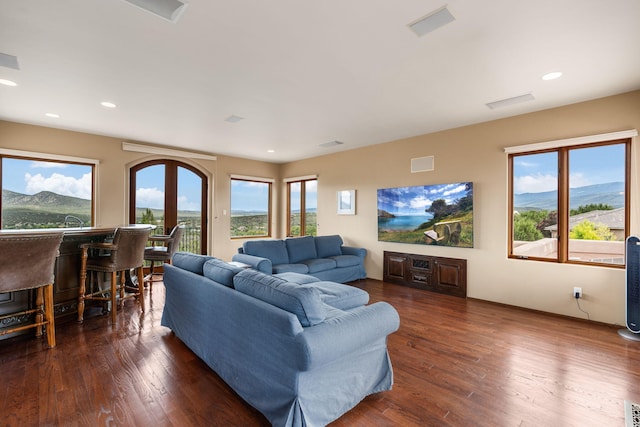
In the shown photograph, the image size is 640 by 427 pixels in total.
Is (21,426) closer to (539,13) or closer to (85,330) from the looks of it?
(85,330)

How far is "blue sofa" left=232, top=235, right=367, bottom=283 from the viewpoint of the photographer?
4.57 metres

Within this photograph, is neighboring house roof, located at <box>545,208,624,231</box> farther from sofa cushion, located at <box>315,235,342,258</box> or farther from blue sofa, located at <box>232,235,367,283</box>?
sofa cushion, located at <box>315,235,342,258</box>

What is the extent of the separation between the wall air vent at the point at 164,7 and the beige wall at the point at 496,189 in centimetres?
417

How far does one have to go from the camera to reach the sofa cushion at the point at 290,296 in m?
1.71

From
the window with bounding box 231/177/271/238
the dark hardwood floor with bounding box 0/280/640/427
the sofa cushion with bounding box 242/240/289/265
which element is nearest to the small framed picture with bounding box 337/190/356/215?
the sofa cushion with bounding box 242/240/289/265

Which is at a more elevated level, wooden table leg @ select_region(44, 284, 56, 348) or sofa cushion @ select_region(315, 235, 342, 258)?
sofa cushion @ select_region(315, 235, 342, 258)

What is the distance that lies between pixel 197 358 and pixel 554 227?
457 centimetres

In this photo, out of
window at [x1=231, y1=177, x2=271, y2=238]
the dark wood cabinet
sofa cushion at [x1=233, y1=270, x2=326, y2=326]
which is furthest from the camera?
window at [x1=231, y1=177, x2=271, y2=238]

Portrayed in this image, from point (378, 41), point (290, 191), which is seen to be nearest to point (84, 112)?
point (378, 41)

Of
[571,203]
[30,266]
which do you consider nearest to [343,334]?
[30,266]

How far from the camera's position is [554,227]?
3895 mm

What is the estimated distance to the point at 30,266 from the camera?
257 centimetres

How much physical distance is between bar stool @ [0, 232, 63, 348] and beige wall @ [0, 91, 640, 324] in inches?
108

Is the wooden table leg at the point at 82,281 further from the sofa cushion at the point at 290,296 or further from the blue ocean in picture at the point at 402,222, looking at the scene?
the blue ocean in picture at the point at 402,222
